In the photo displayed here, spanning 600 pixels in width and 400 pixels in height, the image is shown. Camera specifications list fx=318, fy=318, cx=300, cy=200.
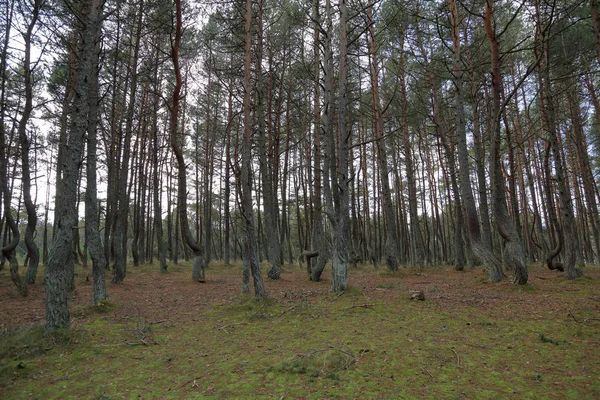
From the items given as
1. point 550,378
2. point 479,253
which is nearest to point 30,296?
point 550,378

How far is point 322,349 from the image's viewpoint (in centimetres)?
395

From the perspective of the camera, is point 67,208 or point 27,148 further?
point 27,148

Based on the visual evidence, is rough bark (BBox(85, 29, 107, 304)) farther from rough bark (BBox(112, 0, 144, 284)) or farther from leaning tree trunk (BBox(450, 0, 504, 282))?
leaning tree trunk (BBox(450, 0, 504, 282))

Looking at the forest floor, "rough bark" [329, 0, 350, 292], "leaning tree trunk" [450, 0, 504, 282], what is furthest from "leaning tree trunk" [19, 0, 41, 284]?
"leaning tree trunk" [450, 0, 504, 282]

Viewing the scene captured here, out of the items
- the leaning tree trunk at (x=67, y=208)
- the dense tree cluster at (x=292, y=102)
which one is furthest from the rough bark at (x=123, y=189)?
the leaning tree trunk at (x=67, y=208)

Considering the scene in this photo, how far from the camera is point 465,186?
9406 mm

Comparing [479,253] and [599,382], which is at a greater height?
[479,253]

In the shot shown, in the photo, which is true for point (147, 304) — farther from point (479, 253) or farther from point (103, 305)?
point (479, 253)

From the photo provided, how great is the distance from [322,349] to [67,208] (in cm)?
441

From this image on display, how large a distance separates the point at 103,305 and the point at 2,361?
9.55ft

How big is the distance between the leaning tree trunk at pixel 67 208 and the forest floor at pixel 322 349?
41 cm

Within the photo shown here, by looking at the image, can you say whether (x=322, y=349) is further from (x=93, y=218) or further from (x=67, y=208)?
(x=93, y=218)

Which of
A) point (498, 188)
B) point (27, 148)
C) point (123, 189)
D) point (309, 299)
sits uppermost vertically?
point (27, 148)

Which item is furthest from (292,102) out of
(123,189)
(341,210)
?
(123,189)
